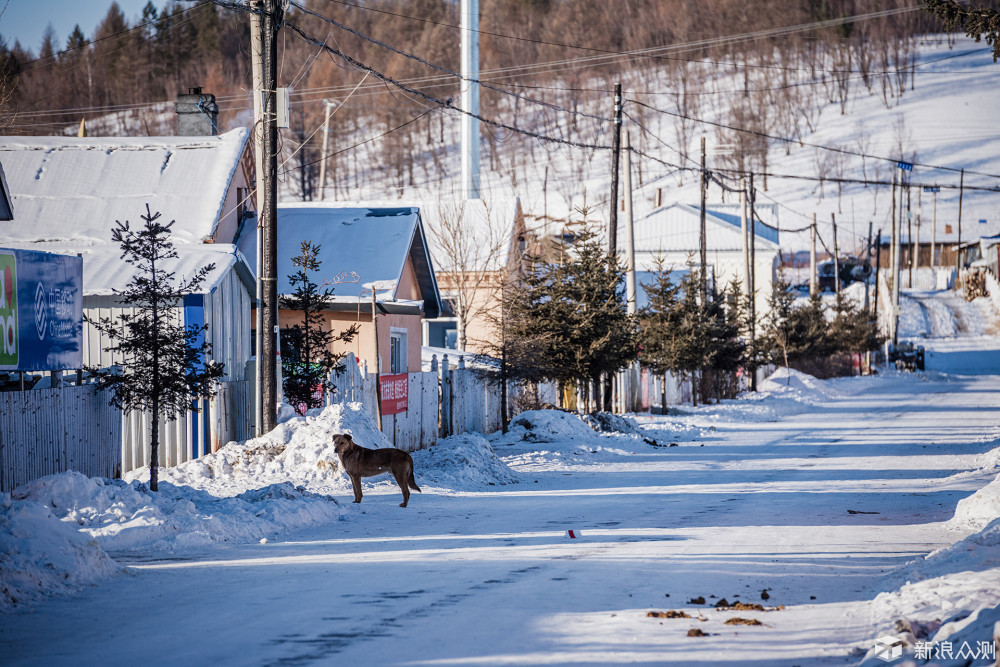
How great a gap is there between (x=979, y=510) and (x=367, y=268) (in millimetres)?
16295

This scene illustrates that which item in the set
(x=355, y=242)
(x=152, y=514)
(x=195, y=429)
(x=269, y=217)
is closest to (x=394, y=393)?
(x=195, y=429)

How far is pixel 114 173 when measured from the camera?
23.0m

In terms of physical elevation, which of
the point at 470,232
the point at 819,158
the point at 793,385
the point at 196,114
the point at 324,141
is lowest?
the point at 793,385

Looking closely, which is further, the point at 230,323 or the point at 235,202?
the point at 235,202

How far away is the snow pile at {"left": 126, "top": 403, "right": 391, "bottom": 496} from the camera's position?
14789 millimetres

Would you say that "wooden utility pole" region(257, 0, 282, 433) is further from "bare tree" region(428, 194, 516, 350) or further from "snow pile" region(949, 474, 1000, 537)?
"bare tree" region(428, 194, 516, 350)

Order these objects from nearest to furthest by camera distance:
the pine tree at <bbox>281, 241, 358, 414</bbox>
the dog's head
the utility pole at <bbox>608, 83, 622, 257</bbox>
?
the dog's head → the pine tree at <bbox>281, 241, 358, 414</bbox> → the utility pole at <bbox>608, 83, 622, 257</bbox>

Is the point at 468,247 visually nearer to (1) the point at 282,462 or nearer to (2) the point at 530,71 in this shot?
(1) the point at 282,462

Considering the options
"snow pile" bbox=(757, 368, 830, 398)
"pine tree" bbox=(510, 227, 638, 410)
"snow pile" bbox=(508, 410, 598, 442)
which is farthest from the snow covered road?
"snow pile" bbox=(757, 368, 830, 398)

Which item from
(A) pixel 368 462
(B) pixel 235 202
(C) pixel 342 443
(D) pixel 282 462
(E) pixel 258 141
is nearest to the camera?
(C) pixel 342 443

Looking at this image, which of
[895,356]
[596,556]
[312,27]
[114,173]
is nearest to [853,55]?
[895,356]

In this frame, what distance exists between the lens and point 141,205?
71.6ft

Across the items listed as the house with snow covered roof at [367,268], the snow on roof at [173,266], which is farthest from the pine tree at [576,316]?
the snow on roof at [173,266]

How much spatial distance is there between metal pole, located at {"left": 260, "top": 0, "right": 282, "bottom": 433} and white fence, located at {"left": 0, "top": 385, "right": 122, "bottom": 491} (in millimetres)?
2394
